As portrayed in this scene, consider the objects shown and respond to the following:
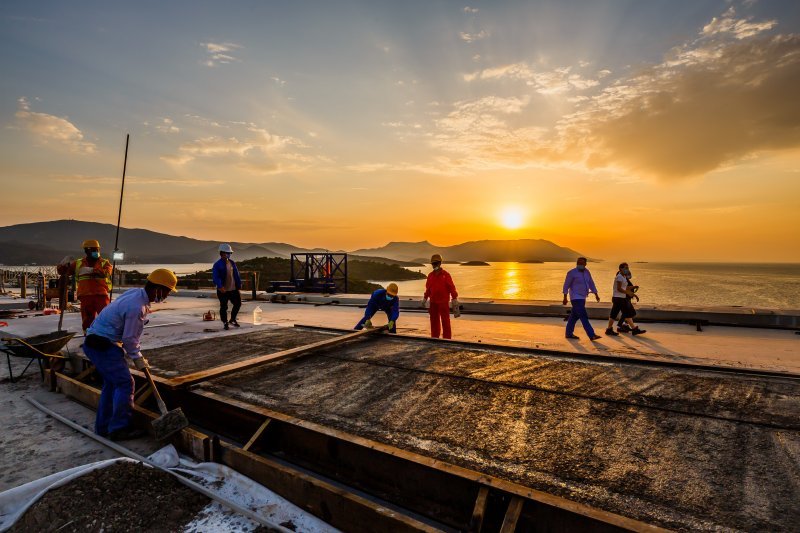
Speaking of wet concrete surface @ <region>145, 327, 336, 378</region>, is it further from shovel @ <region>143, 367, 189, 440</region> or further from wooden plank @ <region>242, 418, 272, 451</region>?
wooden plank @ <region>242, 418, 272, 451</region>

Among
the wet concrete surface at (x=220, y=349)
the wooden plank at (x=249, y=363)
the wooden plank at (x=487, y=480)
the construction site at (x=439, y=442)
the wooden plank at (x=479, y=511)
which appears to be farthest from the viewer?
the wet concrete surface at (x=220, y=349)

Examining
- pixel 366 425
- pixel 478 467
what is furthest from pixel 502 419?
pixel 366 425

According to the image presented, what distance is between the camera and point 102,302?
787 centimetres

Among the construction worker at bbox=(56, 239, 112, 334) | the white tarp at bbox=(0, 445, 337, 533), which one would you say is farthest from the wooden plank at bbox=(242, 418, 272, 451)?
the construction worker at bbox=(56, 239, 112, 334)

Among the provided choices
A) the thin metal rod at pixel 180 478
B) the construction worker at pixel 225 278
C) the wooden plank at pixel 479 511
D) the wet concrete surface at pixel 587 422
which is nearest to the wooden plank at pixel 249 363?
the wet concrete surface at pixel 587 422

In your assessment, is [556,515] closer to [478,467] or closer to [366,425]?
[478,467]

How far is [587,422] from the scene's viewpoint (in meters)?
3.69

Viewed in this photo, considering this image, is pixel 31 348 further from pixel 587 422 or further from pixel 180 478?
pixel 587 422

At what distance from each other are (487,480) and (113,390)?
13.9 feet

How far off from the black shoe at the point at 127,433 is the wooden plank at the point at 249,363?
564mm

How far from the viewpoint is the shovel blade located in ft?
12.8

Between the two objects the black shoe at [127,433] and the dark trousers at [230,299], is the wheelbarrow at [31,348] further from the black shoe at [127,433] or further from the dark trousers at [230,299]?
the dark trousers at [230,299]

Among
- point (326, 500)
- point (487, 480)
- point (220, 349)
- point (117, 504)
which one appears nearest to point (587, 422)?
point (487, 480)

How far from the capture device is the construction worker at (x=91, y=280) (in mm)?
7652
